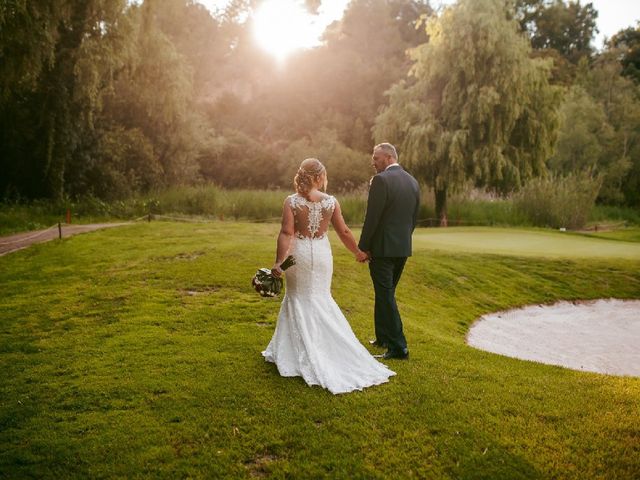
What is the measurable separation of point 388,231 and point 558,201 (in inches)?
832

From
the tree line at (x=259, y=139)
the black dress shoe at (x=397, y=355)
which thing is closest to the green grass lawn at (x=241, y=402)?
the black dress shoe at (x=397, y=355)

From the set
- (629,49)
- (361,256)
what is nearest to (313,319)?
(361,256)

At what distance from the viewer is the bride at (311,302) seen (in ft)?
17.9

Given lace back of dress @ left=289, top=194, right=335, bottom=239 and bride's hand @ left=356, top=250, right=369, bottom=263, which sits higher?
lace back of dress @ left=289, top=194, right=335, bottom=239

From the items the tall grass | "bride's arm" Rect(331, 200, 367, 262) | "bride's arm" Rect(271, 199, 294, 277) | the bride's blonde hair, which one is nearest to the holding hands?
"bride's arm" Rect(331, 200, 367, 262)

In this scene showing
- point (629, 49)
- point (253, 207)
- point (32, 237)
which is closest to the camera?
point (32, 237)

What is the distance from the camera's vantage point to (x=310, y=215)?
553 centimetres

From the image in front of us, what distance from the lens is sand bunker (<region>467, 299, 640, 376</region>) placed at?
8047 mm

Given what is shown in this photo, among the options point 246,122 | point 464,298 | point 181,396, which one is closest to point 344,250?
point 464,298

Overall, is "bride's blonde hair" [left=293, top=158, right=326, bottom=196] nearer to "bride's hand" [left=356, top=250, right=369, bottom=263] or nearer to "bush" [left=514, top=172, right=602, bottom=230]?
"bride's hand" [left=356, top=250, right=369, bottom=263]

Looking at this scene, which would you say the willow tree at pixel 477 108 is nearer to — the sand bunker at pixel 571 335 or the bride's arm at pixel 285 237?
the sand bunker at pixel 571 335

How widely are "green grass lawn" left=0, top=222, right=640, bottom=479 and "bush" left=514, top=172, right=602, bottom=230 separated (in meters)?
17.1

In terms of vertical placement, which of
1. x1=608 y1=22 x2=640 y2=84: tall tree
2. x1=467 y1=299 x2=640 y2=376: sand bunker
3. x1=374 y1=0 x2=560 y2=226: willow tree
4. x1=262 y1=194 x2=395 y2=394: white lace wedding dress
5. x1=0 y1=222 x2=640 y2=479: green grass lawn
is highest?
x1=608 y1=22 x2=640 y2=84: tall tree

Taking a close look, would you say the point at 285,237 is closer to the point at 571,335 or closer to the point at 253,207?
the point at 571,335
